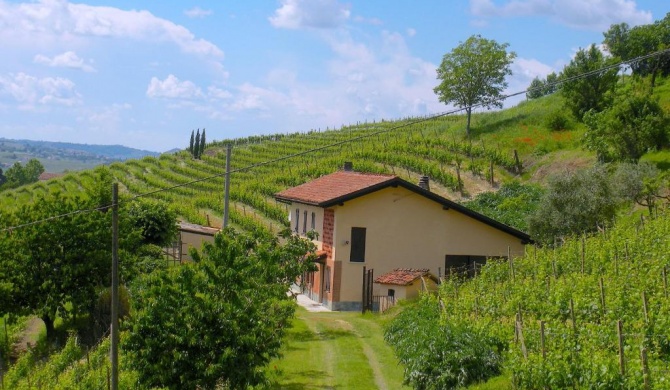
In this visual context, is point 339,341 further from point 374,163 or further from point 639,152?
point 374,163

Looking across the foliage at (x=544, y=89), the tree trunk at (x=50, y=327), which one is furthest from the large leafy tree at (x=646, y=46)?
the tree trunk at (x=50, y=327)

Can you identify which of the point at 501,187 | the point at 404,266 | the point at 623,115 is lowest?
the point at 404,266

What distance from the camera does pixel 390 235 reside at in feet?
108

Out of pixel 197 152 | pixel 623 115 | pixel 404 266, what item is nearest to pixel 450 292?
pixel 404 266

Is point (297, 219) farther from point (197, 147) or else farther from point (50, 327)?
point (197, 147)

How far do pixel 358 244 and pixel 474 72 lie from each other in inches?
1396

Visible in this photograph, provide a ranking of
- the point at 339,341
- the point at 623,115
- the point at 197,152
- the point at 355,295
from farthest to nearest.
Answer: the point at 197,152, the point at 623,115, the point at 355,295, the point at 339,341

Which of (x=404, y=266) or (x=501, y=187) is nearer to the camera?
(x=404, y=266)

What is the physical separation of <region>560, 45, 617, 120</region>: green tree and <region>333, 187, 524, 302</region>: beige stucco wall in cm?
2471

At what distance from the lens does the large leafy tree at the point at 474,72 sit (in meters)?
64.5

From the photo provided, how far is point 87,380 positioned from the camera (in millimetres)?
20516

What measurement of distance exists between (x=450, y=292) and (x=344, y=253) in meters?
8.88

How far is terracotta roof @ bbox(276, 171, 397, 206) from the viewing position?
32.8 m

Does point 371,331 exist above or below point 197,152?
below
